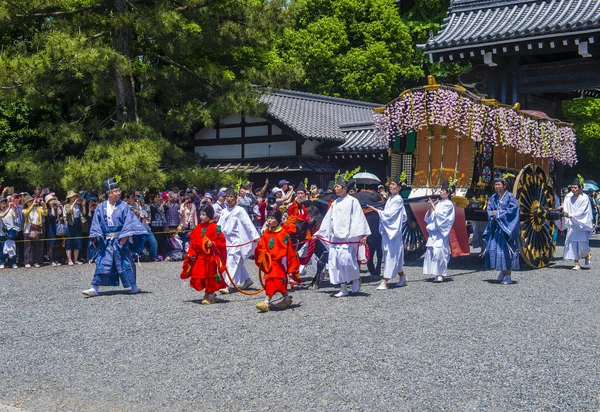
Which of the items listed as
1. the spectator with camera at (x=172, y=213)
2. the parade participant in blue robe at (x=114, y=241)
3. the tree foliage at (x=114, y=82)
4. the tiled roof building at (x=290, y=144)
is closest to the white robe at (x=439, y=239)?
the parade participant in blue robe at (x=114, y=241)

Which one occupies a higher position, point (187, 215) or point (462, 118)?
point (462, 118)

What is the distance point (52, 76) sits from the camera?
1552cm

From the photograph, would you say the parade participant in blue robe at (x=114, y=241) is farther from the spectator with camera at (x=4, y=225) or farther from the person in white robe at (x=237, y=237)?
the spectator with camera at (x=4, y=225)

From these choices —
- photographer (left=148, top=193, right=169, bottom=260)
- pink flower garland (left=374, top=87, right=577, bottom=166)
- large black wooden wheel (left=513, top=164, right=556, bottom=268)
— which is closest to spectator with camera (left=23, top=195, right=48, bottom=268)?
photographer (left=148, top=193, right=169, bottom=260)

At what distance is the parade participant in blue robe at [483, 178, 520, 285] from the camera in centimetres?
1098

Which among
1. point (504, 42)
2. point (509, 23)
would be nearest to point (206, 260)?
point (504, 42)

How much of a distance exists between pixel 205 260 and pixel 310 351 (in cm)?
351

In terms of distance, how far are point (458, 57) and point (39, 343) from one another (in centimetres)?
1219

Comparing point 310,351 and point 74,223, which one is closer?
point 310,351

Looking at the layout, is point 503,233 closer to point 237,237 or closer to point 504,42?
point 237,237

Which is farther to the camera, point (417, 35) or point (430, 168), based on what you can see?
point (417, 35)

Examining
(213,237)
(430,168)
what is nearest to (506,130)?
(430,168)

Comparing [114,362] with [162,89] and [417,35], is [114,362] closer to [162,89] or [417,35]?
[162,89]

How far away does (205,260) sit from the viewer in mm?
9570
